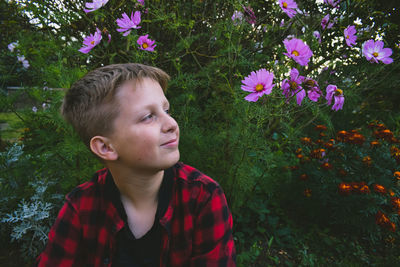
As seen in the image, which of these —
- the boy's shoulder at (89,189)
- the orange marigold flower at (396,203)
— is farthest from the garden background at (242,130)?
the boy's shoulder at (89,189)

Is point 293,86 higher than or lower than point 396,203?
higher

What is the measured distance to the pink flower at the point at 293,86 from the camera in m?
1.14

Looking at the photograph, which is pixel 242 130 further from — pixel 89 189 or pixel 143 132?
pixel 89 189

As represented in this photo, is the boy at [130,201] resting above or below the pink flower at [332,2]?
below

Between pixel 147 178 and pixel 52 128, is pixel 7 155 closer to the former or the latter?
pixel 52 128

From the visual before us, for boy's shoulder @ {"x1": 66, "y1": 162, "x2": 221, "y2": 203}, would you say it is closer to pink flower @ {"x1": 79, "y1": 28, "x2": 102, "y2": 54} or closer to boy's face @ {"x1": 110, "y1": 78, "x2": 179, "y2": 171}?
boy's face @ {"x1": 110, "y1": 78, "x2": 179, "y2": 171}

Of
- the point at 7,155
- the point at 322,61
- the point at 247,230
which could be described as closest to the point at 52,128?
the point at 7,155

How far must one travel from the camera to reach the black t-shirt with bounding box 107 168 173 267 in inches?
42.9

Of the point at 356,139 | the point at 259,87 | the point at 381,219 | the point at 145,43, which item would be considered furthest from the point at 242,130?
the point at 381,219

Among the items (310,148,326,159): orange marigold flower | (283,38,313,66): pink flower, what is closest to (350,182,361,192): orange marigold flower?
(310,148,326,159): orange marigold flower

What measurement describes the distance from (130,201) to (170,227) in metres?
0.21

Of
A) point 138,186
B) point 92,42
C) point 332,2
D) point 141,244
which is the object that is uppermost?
point 332,2

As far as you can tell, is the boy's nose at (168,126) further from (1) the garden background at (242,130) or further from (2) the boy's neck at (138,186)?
(1) the garden background at (242,130)

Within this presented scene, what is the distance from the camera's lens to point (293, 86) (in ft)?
3.73
